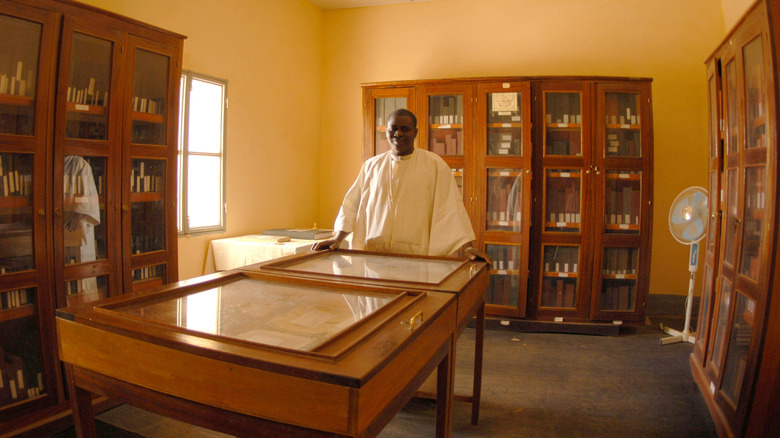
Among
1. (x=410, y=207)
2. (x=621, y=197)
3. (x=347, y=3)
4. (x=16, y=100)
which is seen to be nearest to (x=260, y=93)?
(x=347, y=3)

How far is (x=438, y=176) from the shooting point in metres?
2.58

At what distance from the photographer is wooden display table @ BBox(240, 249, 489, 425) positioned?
161cm

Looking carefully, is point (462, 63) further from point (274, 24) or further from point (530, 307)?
point (530, 307)

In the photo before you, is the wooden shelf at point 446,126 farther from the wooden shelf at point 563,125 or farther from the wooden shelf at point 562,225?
the wooden shelf at point 562,225

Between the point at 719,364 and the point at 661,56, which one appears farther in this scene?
the point at 661,56

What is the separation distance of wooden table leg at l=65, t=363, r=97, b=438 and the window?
2.44 m

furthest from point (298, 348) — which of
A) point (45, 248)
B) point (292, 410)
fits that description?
→ point (45, 248)

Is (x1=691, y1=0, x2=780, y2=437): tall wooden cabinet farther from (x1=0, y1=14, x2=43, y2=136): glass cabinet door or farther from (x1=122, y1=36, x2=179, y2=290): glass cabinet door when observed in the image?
(x1=0, y1=14, x2=43, y2=136): glass cabinet door

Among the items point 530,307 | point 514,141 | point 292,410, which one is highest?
point 514,141

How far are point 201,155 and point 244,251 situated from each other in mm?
848

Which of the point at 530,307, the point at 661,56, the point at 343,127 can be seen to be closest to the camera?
the point at 530,307

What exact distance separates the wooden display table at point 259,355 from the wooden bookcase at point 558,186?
9.62ft

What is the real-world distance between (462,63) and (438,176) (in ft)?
9.31

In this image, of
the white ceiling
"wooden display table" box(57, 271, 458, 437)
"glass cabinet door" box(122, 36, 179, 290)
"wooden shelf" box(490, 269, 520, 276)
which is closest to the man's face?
"wooden display table" box(57, 271, 458, 437)
